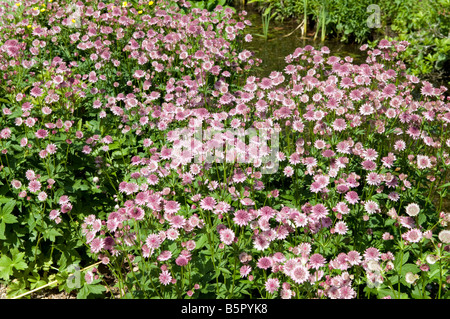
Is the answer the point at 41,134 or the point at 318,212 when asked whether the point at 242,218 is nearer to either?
the point at 318,212

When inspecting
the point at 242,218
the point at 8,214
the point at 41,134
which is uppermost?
the point at 41,134

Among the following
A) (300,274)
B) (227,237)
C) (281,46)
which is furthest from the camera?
(281,46)

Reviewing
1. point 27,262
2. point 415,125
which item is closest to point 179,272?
point 27,262

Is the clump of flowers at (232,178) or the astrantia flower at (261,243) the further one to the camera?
the clump of flowers at (232,178)

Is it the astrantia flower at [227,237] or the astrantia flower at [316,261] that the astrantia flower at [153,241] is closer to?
the astrantia flower at [227,237]

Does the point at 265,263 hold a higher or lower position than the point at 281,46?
lower

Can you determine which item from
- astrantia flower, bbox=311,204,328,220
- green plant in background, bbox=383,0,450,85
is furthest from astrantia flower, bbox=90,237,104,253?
green plant in background, bbox=383,0,450,85

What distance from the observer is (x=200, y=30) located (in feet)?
13.7

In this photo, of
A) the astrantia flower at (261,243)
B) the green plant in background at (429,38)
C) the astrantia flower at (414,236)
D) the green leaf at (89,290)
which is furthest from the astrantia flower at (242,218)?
the green plant in background at (429,38)

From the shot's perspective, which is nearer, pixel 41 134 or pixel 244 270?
pixel 244 270

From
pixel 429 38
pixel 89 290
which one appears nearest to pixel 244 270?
pixel 89 290

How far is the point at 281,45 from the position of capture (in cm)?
706

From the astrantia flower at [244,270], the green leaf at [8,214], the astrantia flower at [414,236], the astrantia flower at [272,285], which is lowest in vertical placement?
the green leaf at [8,214]

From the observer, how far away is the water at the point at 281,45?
6.40 metres
